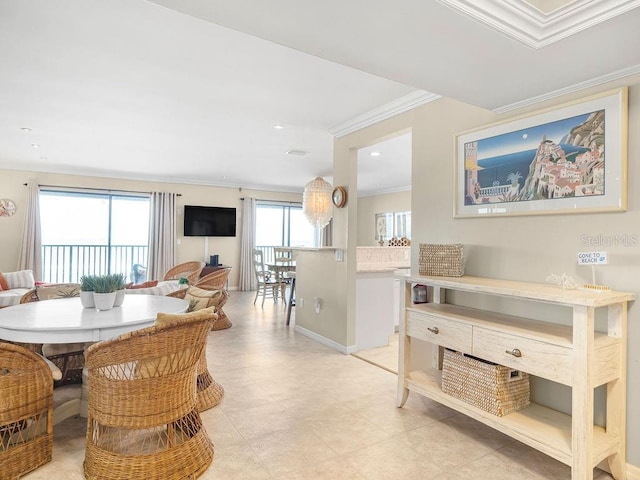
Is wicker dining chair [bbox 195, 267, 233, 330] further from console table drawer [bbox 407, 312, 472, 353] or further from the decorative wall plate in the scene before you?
the decorative wall plate

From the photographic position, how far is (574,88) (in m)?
2.07

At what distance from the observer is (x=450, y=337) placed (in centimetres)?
231

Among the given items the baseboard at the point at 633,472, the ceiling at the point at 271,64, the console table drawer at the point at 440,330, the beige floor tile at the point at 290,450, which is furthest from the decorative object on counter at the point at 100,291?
the baseboard at the point at 633,472

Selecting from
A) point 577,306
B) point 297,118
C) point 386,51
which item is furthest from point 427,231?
point 297,118

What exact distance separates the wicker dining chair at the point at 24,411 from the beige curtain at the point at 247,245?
22.0 ft

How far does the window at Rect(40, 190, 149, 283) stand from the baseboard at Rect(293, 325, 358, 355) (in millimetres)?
4644

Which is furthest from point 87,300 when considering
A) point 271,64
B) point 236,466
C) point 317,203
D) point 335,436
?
point 317,203

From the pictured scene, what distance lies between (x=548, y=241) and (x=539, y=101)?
84cm

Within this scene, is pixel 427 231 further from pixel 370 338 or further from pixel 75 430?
pixel 75 430

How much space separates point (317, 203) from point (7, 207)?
557 cm

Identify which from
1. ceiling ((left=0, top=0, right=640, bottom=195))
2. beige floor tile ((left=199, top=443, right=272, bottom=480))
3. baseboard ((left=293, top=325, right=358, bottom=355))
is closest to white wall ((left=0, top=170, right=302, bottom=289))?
ceiling ((left=0, top=0, right=640, bottom=195))

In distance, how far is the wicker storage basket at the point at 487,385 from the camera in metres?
2.09

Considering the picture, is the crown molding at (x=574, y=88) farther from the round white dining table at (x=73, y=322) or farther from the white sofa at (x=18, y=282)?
the white sofa at (x=18, y=282)

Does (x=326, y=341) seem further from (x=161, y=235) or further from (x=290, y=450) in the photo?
(x=161, y=235)
